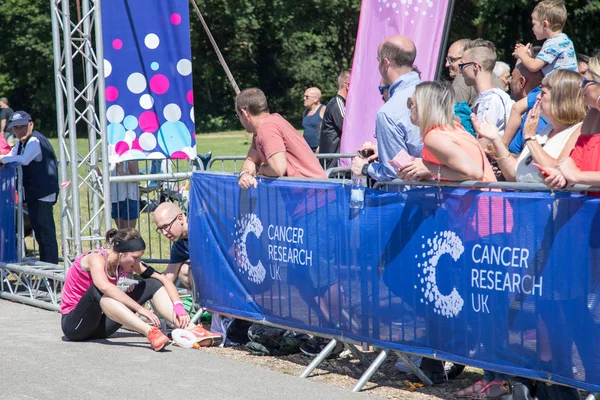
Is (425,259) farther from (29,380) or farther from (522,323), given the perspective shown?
(29,380)

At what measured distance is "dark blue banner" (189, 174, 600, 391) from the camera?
4.70 metres

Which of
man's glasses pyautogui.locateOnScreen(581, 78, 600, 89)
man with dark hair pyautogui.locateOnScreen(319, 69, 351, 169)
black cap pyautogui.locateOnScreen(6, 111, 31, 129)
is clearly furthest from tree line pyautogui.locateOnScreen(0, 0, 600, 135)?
man's glasses pyautogui.locateOnScreen(581, 78, 600, 89)

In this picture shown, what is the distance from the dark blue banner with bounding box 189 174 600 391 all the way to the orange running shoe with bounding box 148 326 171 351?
0.56 m

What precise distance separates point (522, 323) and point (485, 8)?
32.6 metres

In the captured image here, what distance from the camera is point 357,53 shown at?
8.43m

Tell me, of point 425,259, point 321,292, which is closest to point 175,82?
point 321,292

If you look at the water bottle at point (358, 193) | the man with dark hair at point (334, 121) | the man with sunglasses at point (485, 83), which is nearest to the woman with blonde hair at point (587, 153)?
the water bottle at point (358, 193)

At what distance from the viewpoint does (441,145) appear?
17.4 ft

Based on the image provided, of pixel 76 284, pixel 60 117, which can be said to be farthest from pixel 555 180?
pixel 60 117

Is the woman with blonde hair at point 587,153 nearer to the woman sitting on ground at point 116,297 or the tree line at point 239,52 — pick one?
the woman sitting on ground at point 116,297

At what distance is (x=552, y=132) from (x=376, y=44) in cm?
330

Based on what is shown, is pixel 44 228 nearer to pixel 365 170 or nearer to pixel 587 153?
pixel 365 170

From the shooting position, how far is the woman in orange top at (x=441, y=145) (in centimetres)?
527

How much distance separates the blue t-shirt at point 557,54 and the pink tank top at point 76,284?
3.79 meters
